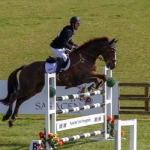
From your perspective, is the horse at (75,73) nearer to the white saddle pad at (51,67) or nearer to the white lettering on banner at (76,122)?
the white saddle pad at (51,67)

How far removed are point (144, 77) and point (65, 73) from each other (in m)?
10.9

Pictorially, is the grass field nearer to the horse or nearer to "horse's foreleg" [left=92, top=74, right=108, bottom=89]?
the horse

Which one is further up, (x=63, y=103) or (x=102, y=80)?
(x=102, y=80)

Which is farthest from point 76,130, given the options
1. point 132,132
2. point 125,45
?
point 125,45

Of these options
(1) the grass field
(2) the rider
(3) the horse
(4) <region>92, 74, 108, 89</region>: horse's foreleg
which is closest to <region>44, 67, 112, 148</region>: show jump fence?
(4) <region>92, 74, 108, 89</region>: horse's foreleg

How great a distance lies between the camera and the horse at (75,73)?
12755 millimetres

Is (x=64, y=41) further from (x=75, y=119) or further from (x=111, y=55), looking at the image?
(x=75, y=119)

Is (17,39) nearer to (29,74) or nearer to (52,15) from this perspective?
(52,15)

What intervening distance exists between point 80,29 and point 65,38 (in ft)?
57.9

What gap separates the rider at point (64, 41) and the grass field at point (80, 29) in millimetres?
4384

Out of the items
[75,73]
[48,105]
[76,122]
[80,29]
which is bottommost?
[76,122]

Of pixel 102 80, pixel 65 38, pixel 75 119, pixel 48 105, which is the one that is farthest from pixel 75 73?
pixel 48 105

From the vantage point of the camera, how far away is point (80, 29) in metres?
30.2

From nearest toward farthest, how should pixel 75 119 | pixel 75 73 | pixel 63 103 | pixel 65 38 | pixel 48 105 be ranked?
pixel 48 105
pixel 75 119
pixel 65 38
pixel 75 73
pixel 63 103
